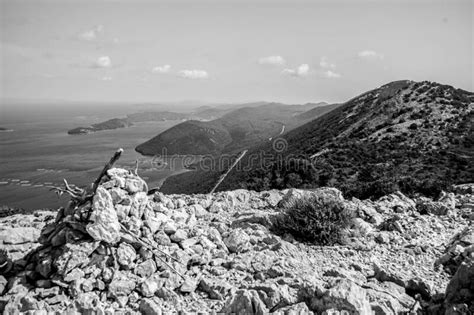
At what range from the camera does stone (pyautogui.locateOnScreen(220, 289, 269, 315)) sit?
4406mm

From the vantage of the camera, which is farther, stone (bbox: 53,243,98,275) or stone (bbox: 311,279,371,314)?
stone (bbox: 53,243,98,275)

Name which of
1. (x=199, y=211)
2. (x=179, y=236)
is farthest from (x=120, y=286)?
(x=199, y=211)

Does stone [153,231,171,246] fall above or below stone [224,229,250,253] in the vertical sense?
above

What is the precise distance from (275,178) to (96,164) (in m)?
108

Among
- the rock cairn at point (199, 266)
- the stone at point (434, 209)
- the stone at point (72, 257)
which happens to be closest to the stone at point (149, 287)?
the rock cairn at point (199, 266)

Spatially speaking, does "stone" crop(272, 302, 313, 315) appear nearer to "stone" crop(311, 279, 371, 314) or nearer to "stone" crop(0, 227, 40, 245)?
"stone" crop(311, 279, 371, 314)

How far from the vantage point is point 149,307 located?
4.62 metres

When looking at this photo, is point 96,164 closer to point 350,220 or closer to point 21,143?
point 21,143

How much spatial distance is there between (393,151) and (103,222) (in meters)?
30.7

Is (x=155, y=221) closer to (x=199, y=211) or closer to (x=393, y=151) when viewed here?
(x=199, y=211)

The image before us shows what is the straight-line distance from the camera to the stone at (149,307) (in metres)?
4.58

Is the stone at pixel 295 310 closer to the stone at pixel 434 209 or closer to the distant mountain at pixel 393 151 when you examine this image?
the stone at pixel 434 209

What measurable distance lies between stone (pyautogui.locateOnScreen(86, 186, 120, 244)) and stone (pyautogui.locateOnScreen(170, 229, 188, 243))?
A: 111 centimetres

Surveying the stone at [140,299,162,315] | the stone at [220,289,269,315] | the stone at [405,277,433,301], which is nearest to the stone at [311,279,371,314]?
the stone at [220,289,269,315]
